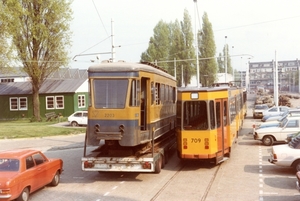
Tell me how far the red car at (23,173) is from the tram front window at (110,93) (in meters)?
2.57

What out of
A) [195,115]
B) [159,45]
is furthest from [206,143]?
[159,45]

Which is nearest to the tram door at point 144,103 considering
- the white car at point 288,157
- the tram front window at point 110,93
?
the tram front window at point 110,93

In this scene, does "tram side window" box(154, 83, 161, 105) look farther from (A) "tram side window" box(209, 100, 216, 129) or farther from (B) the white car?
(B) the white car

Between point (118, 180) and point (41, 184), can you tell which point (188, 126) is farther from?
point (41, 184)

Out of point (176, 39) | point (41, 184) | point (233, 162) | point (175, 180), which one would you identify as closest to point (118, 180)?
point (175, 180)

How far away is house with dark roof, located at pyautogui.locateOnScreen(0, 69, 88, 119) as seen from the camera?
44688mm

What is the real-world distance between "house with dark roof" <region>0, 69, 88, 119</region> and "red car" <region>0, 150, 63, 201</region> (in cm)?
3167

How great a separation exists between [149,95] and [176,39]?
191ft

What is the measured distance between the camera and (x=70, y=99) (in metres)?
44.5

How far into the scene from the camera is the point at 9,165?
1157cm

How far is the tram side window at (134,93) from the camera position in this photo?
526 inches

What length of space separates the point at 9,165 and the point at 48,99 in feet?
114

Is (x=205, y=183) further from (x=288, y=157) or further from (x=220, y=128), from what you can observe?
(x=288, y=157)

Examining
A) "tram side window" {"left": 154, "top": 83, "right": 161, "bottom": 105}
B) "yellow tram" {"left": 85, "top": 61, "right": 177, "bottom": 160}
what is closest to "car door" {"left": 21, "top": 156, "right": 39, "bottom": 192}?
"yellow tram" {"left": 85, "top": 61, "right": 177, "bottom": 160}
